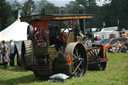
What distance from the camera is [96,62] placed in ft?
34.4

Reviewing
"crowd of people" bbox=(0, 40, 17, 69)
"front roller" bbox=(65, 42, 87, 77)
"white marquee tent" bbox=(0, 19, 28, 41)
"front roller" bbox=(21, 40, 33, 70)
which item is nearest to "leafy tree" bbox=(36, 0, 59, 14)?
"front roller" bbox=(21, 40, 33, 70)

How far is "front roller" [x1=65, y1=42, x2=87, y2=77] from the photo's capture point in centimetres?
841

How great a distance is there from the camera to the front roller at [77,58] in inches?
331

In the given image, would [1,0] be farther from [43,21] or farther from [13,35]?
[43,21]

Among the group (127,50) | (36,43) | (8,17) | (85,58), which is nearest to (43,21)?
(36,43)

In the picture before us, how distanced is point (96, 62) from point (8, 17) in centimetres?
5300

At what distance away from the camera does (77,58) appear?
8898mm

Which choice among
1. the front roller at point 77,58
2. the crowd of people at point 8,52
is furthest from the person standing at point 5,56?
the front roller at point 77,58

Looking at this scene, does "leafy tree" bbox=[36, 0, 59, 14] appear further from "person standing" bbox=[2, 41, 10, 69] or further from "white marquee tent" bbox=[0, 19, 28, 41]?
"white marquee tent" bbox=[0, 19, 28, 41]

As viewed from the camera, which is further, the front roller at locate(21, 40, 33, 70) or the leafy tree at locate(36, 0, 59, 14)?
the leafy tree at locate(36, 0, 59, 14)

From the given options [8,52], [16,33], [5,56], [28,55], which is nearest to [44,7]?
[28,55]

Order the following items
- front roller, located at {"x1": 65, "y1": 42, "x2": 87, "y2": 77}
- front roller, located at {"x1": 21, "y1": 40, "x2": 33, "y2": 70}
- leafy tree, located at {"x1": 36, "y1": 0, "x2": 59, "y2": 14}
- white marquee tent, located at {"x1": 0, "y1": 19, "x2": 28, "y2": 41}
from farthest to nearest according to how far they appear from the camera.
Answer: white marquee tent, located at {"x1": 0, "y1": 19, "x2": 28, "y2": 41}
leafy tree, located at {"x1": 36, "y1": 0, "x2": 59, "y2": 14}
front roller, located at {"x1": 21, "y1": 40, "x2": 33, "y2": 70}
front roller, located at {"x1": 65, "y1": 42, "x2": 87, "y2": 77}

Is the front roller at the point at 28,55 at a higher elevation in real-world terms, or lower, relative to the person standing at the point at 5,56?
higher

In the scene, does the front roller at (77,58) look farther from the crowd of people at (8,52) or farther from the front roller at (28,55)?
the crowd of people at (8,52)
